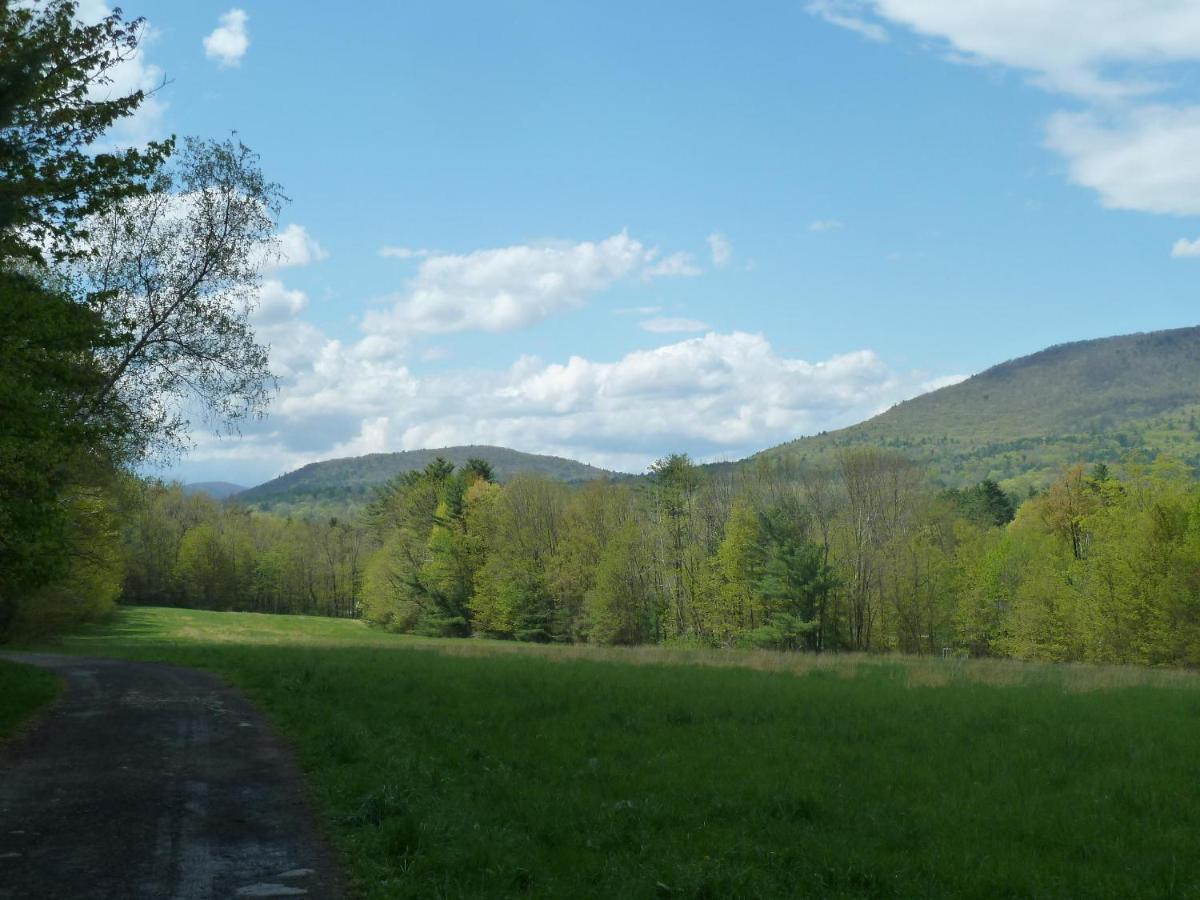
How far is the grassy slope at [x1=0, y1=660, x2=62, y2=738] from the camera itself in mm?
16359

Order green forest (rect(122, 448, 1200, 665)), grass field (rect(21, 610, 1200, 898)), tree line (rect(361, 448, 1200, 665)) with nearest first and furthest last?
1. grass field (rect(21, 610, 1200, 898))
2. tree line (rect(361, 448, 1200, 665))
3. green forest (rect(122, 448, 1200, 665))

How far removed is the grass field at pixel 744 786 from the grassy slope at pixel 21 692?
430 cm

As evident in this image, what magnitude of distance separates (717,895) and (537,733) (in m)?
7.81

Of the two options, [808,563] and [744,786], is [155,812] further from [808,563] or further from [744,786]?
[808,563]

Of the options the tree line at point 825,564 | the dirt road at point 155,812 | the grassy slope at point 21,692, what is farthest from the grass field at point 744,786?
the tree line at point 825,564

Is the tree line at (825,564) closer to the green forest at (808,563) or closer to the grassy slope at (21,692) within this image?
the green forest at (808,563)

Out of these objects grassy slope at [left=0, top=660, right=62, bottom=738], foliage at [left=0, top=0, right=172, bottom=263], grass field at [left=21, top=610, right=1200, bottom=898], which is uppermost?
foliage at [left=0, top=0, right=172, bottom=263]

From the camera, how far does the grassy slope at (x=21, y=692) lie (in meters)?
16.4

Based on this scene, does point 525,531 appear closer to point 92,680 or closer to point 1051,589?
point 1051,589

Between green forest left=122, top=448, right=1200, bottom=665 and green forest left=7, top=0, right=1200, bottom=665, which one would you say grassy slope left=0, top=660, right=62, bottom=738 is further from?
green forest left=122, top=448, right=1200, bottom=665

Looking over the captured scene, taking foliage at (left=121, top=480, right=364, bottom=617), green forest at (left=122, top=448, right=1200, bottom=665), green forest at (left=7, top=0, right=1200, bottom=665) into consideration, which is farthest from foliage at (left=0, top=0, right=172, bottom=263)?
foliage at (left=121, top=480, right=364, bottom=617)

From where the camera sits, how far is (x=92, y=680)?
2373 centimetres

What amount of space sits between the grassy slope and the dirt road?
18.1 inches

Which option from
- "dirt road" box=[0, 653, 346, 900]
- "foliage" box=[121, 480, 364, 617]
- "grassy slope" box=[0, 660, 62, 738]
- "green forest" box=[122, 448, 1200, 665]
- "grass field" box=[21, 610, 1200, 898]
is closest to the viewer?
"dirt road" box=[0, 653, 346, 900]
